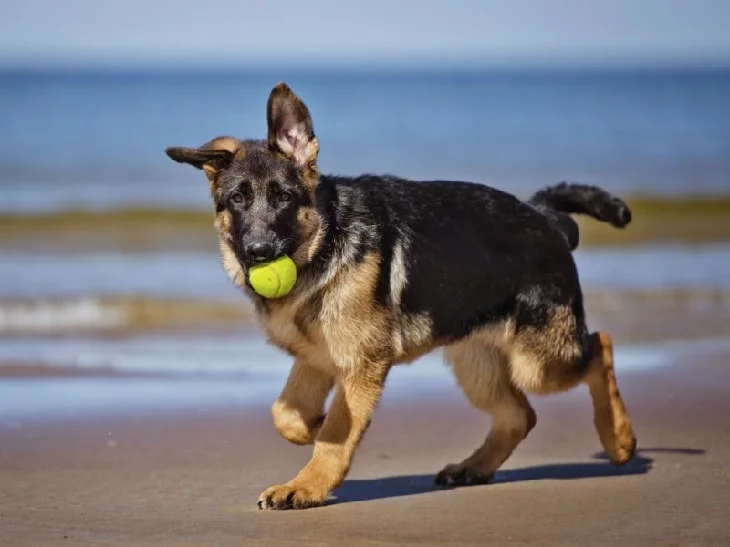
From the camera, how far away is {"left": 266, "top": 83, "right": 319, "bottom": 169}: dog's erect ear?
19.7ft

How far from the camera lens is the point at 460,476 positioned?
255 inches

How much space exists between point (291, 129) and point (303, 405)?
4.12 ft

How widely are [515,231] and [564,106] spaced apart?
40.1 meters

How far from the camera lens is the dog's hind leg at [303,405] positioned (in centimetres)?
630

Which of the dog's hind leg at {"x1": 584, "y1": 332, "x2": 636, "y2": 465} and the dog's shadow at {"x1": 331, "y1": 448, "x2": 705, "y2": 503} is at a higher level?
the dog's hind leg at {"x1": 584, "y1": 332, "x2": 636, "y2": 465}

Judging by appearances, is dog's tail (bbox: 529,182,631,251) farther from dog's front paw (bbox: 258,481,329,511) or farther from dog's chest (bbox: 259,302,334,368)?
dog's front paw (bbox: 258,481,329,511)

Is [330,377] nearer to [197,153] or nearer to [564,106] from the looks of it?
[197,153]

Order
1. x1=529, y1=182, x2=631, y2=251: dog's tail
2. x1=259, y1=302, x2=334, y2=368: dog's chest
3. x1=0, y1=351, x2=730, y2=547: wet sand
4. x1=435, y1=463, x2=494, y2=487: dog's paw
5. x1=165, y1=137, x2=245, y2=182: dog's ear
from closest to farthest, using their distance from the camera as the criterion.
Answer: x1=0, y1=351, x2=730, y2=547: wet sand → x1=165, y1=137, x2=245, y2=182: dog's ear → x1=259, y1=302, x2=334, y2=368: dog's chest → x1=435, y1=463, x2=494, y2=487: dog's paw → x1=529, y1=182, x2=631, y2=251: dog's tail

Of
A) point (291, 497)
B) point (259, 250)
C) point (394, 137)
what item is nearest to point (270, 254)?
point (259, 250)

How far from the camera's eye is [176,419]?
765 cm

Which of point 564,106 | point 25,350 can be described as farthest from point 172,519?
point 564,106

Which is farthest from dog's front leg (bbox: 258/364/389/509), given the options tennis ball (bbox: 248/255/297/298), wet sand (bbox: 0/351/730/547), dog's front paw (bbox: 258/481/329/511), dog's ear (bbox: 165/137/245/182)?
dog's ear (bbox: 165/137/245/182)

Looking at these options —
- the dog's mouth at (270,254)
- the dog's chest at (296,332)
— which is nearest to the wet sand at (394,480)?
the dog's chest at (296,332)

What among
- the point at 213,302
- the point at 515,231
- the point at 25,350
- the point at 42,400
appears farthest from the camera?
the point at 213,302
